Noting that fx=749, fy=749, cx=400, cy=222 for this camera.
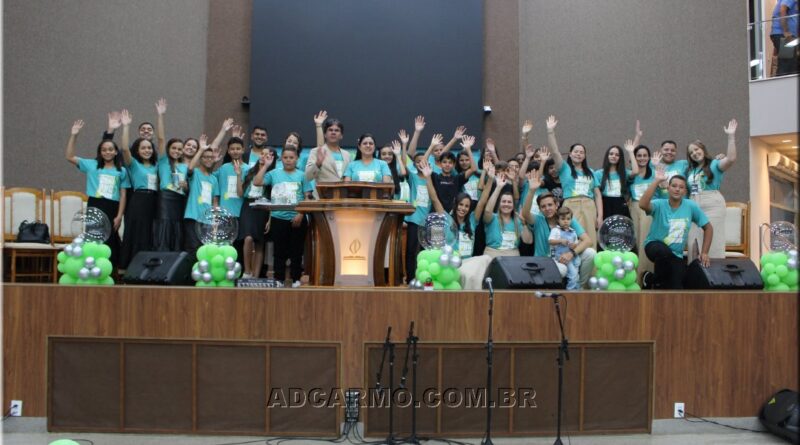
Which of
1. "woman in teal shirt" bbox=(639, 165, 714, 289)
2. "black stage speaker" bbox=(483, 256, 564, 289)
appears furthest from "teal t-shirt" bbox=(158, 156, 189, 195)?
"woman in teal shirt" bbox=(639, 165, 714, 289)

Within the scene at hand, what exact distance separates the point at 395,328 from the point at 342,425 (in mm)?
745

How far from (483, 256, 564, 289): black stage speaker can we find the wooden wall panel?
0.76 feet

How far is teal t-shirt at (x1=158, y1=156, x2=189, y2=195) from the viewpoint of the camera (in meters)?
6.88

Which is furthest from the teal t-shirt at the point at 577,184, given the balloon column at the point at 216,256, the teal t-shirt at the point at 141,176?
the teal t-shirt at the point at 141,176

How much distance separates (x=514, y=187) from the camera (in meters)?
6.99

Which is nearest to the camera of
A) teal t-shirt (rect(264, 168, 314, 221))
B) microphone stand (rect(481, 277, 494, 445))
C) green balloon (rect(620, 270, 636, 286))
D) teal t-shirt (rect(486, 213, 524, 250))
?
microphone stand (rect(481, 277, 494, 445))

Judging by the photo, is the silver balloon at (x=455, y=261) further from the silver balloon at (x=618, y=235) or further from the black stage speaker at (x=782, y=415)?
the black stage speaker at (x=782, y=415)

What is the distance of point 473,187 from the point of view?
7.25 metres

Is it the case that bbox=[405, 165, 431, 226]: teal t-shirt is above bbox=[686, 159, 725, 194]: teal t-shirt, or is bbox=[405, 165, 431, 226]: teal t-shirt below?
below

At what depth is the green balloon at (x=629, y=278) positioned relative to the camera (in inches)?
217

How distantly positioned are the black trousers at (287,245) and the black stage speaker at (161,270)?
3.79 ft

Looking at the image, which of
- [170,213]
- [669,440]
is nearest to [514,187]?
[669,440]

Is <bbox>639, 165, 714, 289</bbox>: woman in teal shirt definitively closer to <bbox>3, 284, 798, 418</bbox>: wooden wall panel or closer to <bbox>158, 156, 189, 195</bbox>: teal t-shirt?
<bbox>3, 284, 798, 418</bbox>: wooden wall panel

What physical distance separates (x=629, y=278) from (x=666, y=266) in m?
0.87
